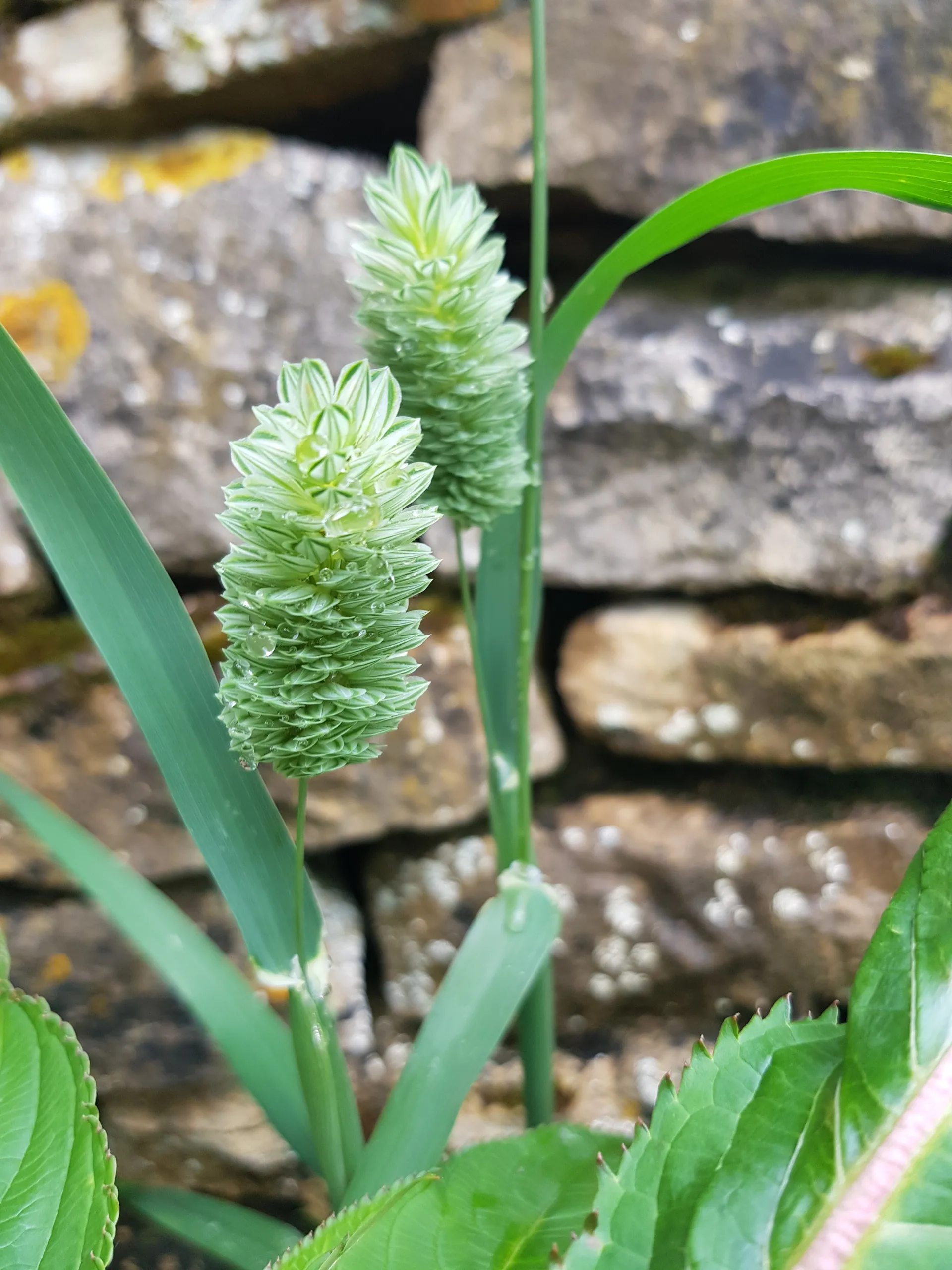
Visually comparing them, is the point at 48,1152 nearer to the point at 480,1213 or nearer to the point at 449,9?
the point at 480,1213

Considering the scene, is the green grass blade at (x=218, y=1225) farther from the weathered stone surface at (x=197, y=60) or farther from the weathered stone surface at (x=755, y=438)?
the weathered stone surface at (x=197, y=60)

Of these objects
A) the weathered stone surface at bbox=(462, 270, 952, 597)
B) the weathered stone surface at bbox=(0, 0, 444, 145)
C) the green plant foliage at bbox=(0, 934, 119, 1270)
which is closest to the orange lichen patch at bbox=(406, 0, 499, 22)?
the weathered stone surface at bbox=(0, 0, 444, 145)

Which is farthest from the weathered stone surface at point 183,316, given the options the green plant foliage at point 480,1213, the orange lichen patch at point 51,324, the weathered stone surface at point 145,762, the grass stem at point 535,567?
the green plant foliage at point 480,1213

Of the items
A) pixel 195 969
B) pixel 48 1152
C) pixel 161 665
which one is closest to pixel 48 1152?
pixel 48 1152

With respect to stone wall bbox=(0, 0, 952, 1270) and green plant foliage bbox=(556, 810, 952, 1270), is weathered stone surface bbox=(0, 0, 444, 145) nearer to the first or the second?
stone wall bbox=(0, 0, 952, 1270)

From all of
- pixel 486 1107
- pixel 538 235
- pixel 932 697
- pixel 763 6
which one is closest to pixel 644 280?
pixel 763 6

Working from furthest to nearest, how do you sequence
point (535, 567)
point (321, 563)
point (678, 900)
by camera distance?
point (678, 900) < point (535, 567) < point (321, 563)
